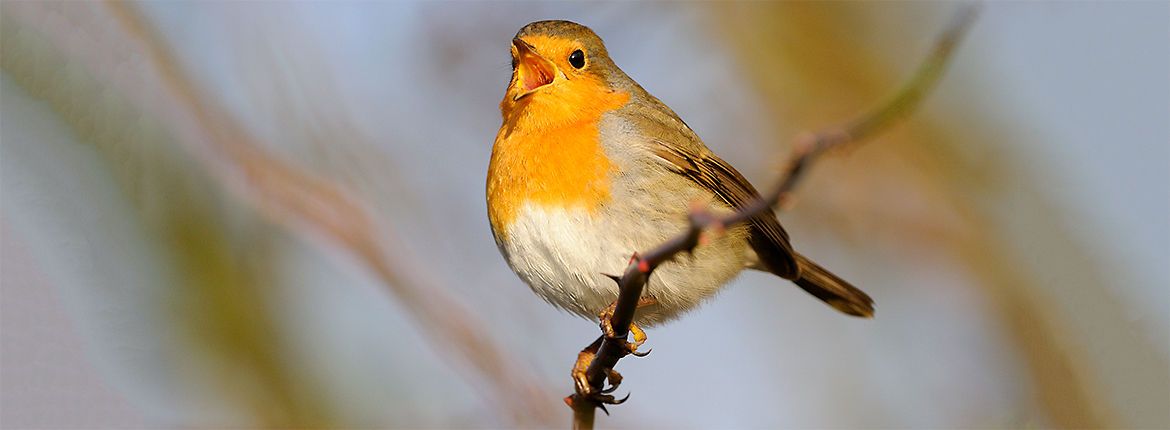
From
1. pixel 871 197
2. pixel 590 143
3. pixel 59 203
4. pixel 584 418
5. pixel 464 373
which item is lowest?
pixel 584 418

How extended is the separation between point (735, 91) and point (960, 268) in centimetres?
167

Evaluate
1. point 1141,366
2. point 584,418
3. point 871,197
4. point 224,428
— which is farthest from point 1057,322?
point 224,428

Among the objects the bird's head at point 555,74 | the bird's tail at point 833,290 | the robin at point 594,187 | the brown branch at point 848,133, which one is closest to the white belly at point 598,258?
the robin at point 594,187

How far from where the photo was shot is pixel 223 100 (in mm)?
5074

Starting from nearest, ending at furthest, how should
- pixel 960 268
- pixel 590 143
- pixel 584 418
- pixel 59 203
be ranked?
pixel 584 418, pixel 590 143, pixel 59 203, pixel 960 268

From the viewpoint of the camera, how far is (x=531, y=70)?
395cm

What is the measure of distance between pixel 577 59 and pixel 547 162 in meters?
0.57

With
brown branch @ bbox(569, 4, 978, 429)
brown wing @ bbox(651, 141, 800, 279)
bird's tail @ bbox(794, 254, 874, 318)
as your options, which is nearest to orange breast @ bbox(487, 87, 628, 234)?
brown wing @ bbox(651, 141, 800, 279)

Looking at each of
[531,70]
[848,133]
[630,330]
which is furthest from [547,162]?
[848,133]

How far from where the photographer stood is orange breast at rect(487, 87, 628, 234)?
3553mm

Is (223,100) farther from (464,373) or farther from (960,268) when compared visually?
(960,268)

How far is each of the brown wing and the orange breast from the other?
0.29 metres

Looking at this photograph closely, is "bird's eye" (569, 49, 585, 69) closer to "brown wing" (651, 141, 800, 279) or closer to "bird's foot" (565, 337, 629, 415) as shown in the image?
"brown wing" (651, 141, 800, 279)

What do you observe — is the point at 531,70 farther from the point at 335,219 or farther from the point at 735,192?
the point at 335,219
